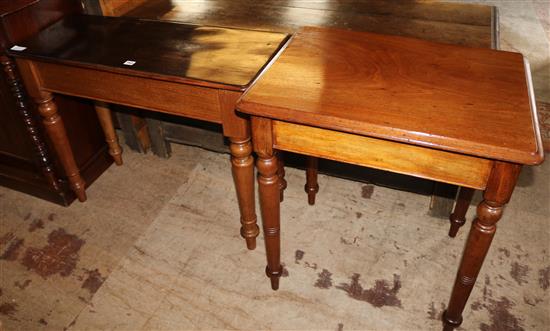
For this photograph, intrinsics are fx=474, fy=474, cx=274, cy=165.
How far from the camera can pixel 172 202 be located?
2244 millimetres

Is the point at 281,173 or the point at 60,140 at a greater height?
the point at 60,140

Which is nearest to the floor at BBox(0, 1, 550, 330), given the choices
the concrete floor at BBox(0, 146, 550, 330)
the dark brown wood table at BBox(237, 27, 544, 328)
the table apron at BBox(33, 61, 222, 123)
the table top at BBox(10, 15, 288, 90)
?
the concrete floor at BBox(0, 146, 550, 330)

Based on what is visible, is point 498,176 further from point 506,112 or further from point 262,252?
point 262,252

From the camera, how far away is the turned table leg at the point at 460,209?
187cm

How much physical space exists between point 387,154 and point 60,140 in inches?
57.5

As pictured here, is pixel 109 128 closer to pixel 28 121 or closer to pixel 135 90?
pixel 28 121

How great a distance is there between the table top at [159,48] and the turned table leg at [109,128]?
1.59ft

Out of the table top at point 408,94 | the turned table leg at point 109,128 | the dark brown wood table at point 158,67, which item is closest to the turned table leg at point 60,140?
the dark brown wood table at point 158,67

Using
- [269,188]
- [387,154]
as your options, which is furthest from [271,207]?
[387,154]

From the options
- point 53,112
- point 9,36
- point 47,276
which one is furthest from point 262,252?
point 9,36

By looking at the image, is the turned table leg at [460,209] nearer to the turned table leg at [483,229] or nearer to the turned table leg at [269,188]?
the turned table leg at [483,229]

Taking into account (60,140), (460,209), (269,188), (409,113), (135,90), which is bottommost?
(460,209)

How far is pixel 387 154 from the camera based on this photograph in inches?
47.9

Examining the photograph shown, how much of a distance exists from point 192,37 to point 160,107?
29 centimetres
